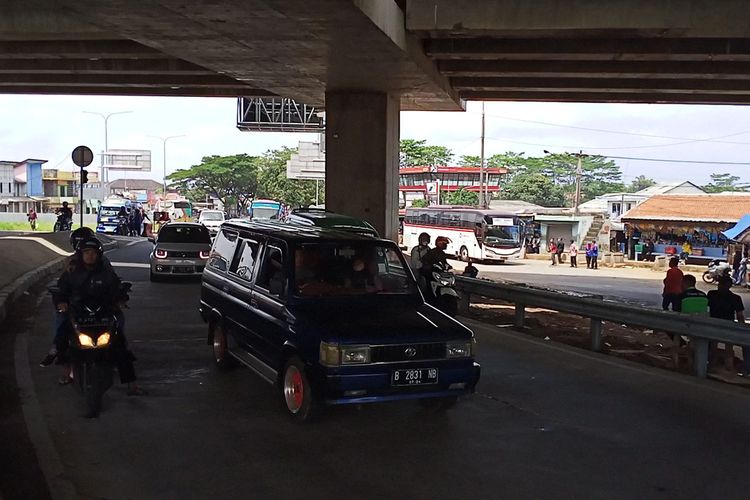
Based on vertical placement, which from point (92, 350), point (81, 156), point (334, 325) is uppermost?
point (81, 156)

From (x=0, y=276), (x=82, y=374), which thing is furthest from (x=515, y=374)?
(x=0, y=276)

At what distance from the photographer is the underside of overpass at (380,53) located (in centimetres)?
1287

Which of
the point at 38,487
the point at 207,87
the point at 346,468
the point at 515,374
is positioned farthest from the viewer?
the point at 207,87

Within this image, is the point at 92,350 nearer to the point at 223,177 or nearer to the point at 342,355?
the point at 342,355

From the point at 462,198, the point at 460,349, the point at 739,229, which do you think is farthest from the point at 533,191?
the point at 460,349

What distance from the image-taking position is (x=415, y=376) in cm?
646

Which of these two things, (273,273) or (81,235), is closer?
(273,273)

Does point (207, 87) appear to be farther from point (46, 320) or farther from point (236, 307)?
point (236, 307)

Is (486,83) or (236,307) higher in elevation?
(486,83)

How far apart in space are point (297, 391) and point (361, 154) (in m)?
15.7

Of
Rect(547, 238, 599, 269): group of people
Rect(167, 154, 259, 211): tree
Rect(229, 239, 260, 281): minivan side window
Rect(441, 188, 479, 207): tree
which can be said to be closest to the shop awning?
Rect(547, 238, 599, 269): group of people

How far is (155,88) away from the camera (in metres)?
27.4

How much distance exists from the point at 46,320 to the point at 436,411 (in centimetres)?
813

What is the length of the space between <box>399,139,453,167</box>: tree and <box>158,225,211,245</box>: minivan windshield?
2469 inches
